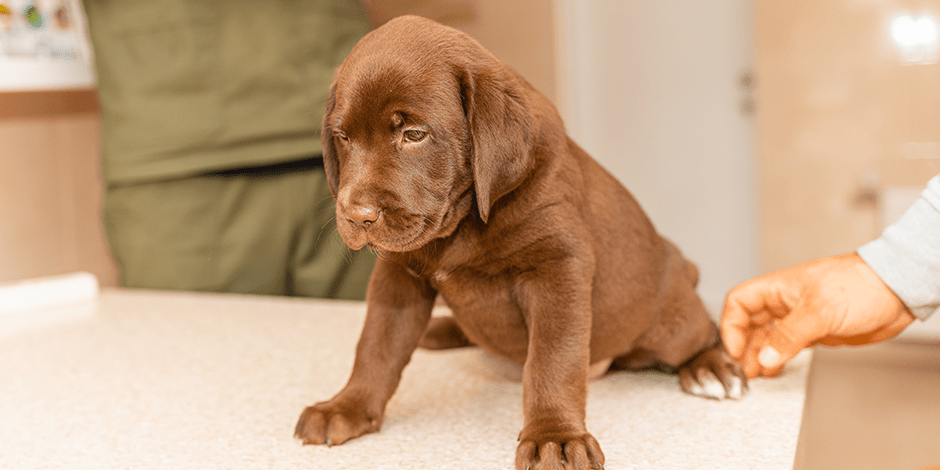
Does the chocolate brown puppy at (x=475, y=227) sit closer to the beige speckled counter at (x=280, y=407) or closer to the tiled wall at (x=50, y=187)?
the beige speckled counter at (x=280, y=407)

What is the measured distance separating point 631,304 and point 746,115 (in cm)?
316

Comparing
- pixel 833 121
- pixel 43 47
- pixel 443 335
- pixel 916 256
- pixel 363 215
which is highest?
pixel 43 47

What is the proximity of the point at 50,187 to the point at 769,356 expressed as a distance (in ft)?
5.73

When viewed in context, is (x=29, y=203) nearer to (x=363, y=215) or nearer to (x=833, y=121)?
(x=363, y=215)

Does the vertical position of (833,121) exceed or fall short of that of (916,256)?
it falls short

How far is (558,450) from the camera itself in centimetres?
73

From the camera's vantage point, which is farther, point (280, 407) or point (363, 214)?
point (280, 407)

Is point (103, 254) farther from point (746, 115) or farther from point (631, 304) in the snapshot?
point (746, 115)

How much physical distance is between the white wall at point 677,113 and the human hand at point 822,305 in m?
2.78

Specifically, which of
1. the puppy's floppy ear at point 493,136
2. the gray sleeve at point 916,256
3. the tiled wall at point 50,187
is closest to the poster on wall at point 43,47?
the tiled wall at point 50,187

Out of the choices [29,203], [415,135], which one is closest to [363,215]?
[415,135]

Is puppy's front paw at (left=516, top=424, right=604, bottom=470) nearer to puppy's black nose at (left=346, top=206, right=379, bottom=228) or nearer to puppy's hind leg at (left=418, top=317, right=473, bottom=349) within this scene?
puppy's black nose at (left=346, top=206, right=379, bottom=228)

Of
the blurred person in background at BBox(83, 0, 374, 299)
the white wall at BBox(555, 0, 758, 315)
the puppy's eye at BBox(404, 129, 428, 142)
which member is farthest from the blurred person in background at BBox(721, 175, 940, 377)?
the white wall at BBox(555, 0, 758, 315)

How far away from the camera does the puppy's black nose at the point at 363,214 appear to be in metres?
0.74
